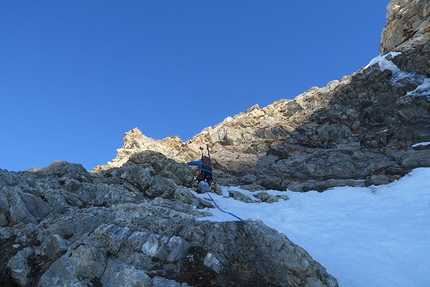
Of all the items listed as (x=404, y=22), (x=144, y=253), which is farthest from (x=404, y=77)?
(x=144, y=253)

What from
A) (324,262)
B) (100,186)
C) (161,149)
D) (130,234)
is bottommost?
(130,234)

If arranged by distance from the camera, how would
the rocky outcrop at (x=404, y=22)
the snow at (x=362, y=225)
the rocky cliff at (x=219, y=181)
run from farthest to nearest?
the rocky outcrop at (x=404, y=22)
the snow at (x=362, y=225)
the rocky cliff at (x=219, y=181)

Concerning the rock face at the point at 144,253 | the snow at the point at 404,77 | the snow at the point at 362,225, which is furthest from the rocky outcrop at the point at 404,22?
the rock face at the point at 144,253

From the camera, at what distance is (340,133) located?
142 feet

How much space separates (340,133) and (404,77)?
612 inches

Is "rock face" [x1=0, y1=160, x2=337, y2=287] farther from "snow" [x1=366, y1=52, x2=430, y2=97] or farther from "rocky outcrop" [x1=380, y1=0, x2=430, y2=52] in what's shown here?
"rocky outcrop" [x1=380, y1=0, x2=430, y2=52]

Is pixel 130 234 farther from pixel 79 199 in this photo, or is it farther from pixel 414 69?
pixel 414 69

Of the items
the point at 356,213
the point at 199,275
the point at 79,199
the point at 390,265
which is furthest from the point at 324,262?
the point at 79,199

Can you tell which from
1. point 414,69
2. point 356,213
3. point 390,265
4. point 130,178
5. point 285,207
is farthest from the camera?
point 414,69

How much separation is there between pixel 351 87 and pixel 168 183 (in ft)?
137

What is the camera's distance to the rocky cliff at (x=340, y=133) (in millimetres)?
29891

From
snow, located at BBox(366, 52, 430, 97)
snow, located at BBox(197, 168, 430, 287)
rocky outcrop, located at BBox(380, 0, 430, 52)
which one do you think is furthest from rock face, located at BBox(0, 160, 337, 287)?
rocky outcrop, located at BBox(380, 0, 430, 52)

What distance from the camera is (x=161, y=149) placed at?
50.2 meters

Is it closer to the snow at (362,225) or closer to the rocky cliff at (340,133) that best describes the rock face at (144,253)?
the snow at (362,225)
